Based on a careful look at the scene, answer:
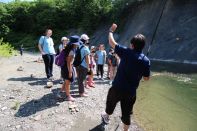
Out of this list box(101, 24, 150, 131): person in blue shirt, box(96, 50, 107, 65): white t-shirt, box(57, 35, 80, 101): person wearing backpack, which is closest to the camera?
box(101, 24, 150, 131): person in blue shirt

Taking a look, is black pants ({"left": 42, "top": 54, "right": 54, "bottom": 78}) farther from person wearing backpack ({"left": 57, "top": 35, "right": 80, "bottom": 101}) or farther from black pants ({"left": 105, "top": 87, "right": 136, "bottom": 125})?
black pants ({"left": 105, "top": 87, "right": 136, "bottom": 125})

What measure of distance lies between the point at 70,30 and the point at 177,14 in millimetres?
24599

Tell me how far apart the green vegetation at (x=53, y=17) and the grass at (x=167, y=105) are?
26.0m

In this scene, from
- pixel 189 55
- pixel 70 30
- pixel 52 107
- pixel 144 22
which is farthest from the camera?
pixel 70 30

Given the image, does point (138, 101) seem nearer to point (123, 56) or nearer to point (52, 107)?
point (52, 107)

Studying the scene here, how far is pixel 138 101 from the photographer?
13312 millimetres

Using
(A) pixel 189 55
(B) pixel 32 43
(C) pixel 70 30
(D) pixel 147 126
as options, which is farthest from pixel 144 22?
(D) pixel 147 126

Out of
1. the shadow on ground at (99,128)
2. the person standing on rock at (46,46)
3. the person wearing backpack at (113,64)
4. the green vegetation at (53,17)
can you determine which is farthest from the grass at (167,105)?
the green vegetation at (53,17)

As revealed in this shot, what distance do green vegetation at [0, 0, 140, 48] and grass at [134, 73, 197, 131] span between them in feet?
85.4

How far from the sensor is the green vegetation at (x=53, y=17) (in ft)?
154

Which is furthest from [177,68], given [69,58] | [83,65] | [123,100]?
[123,100]

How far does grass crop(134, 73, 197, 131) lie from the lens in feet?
34.4

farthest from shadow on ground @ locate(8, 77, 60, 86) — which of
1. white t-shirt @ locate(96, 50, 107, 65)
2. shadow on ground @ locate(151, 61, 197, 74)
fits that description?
shadow on ground @ locate(151, 61, 197, 74)

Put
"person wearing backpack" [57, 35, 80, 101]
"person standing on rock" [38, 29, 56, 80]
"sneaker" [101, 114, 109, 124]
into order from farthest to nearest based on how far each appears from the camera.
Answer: "person standing on rock" [38, 29, 56, 80], "person wearing backpack" [57, 35, 80, 101], "sneaker" [101, 114, 109, 124]
